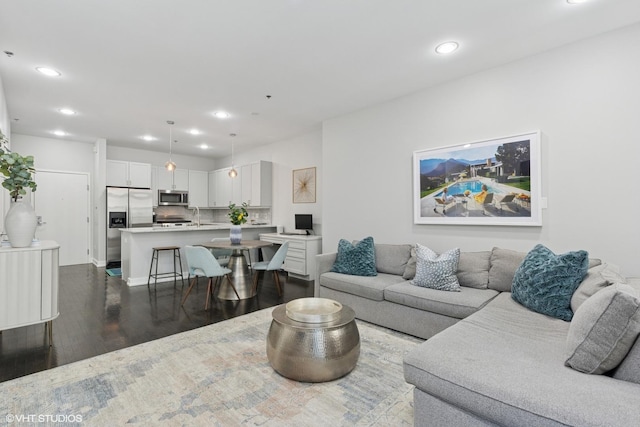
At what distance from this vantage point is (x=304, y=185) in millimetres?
6234

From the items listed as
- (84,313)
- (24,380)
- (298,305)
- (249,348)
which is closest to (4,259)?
(24,380)

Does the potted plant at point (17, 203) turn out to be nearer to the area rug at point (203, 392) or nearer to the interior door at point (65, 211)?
the area rug at point (203, 392)

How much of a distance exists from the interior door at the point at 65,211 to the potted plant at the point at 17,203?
16.0 feet

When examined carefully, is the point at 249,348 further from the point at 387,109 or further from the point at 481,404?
the point at 387,109

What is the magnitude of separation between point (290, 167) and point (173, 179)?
3.49 metres

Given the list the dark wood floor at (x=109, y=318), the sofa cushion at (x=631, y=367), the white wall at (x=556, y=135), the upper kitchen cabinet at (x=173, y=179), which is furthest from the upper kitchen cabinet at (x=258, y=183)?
the sofa cushion at (x=631, y=367)

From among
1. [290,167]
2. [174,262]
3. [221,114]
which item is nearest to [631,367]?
[221,114]

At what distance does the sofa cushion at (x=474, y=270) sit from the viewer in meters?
3.00

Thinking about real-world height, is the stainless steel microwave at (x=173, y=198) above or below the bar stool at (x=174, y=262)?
above

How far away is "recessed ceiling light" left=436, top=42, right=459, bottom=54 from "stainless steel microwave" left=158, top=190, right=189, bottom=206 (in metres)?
7.11

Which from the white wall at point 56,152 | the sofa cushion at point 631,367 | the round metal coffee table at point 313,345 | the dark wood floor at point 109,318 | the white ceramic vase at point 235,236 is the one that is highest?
the white wall at point 56,152

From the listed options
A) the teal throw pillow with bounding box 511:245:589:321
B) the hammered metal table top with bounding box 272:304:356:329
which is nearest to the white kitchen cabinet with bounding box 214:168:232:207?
the hammered metal table top with bounding box 272:304:356:329

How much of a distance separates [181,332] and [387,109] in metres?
3.72

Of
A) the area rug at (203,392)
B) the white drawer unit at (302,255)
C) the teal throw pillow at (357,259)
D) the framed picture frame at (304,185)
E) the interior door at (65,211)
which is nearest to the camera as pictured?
the area rug at (203,392)
